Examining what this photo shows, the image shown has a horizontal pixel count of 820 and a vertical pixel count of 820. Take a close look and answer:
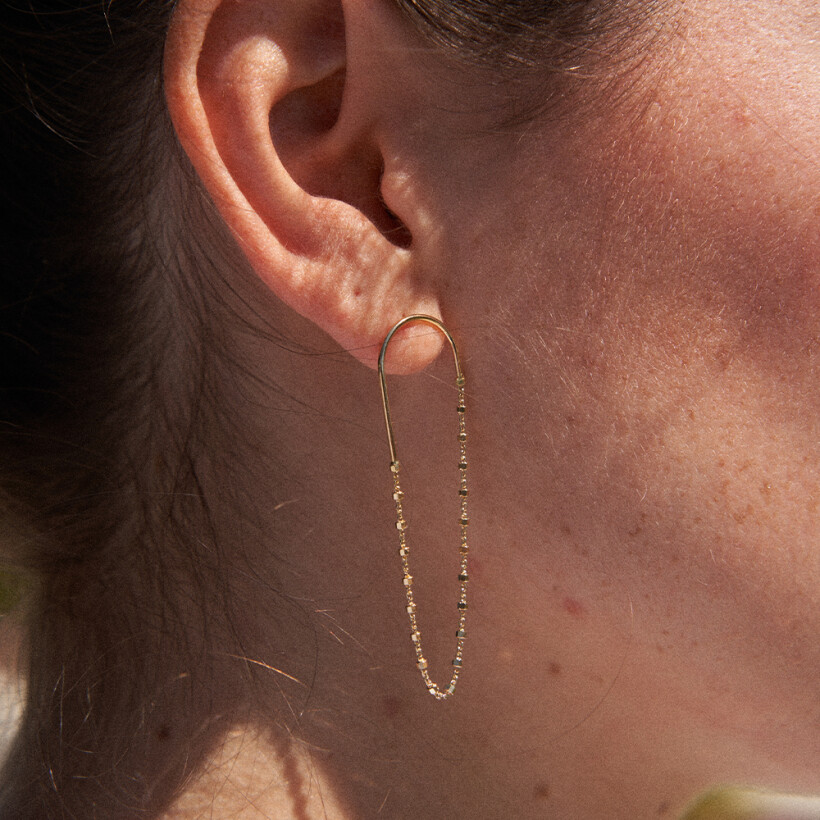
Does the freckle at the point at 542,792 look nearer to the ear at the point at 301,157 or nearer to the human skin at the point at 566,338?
the human skin at the point at 566,338

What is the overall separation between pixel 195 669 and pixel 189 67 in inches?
24.0

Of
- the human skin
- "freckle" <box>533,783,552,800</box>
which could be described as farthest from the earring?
"freckle" <box>533,783,552,800</box>

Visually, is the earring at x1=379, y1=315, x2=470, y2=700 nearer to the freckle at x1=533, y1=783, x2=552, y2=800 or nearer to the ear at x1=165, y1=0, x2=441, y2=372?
the ear at x1=165, y1=0, x2=441, y2=372

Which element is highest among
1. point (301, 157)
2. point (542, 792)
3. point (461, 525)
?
point (301, 157)

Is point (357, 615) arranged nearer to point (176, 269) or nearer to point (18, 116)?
point (176, 269)

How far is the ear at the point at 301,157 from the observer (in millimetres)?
696

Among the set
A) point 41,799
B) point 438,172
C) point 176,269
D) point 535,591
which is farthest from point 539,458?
point 41,799

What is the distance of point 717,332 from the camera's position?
0.70 metres

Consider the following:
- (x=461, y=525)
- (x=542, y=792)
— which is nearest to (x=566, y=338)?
(x=461, y=525)

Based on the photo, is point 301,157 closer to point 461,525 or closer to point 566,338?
point 566,338

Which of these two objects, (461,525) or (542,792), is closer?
(461,525)

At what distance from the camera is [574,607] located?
825 millimetres

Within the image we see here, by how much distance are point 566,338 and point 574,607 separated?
0.29 m

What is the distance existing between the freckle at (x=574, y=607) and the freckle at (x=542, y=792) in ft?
1.06
